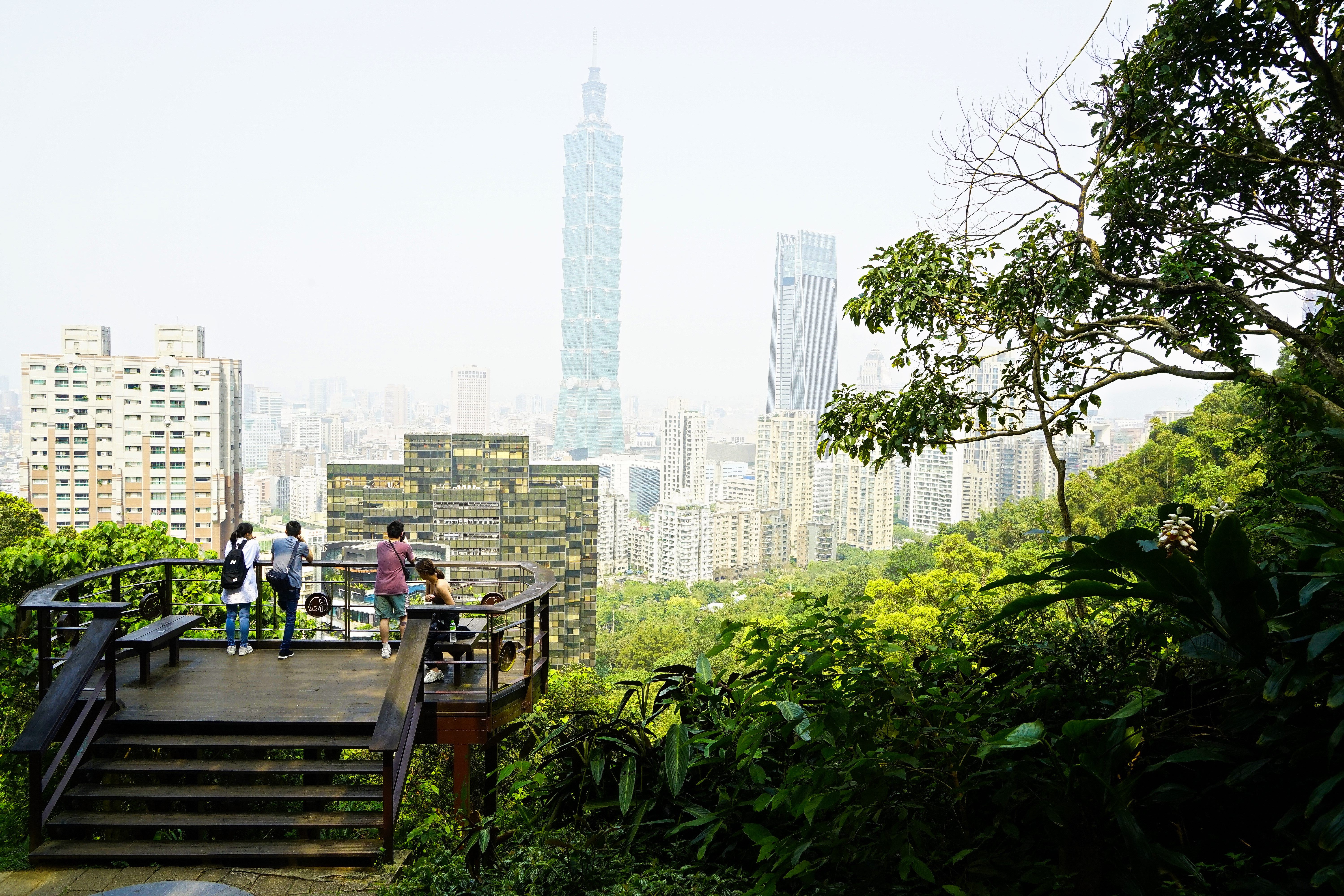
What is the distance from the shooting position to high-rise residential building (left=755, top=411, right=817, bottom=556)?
71375 mm

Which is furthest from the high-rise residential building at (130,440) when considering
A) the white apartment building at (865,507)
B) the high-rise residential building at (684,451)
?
the high-rise residential building at (684,451)

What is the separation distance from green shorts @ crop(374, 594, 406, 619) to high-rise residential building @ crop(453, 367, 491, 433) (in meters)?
111

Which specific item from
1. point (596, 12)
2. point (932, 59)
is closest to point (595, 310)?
point (596, 12)

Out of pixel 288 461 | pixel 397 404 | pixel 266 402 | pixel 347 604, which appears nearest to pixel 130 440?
pixel 347 604

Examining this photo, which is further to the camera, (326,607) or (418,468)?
(418,468)

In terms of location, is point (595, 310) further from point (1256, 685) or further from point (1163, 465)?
point (1256, 685)

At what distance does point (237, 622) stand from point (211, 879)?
239 cm

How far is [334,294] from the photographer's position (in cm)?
10444

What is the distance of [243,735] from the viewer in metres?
3.98

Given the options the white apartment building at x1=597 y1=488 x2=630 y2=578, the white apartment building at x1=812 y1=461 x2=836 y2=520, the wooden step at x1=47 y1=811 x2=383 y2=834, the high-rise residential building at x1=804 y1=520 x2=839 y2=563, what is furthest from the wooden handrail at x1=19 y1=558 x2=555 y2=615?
the white apartment building at x1=812 y1=461 x2=836 y2=520

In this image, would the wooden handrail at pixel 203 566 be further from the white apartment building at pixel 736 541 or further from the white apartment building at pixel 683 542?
the white apartment building at pixel 736 541

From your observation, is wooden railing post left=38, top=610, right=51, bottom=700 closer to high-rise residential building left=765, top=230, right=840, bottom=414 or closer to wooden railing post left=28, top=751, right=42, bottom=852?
wooden railing post left=28, top=751, right=42, bottom=852

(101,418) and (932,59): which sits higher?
(932,59)

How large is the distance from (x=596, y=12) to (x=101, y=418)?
139886 mm
